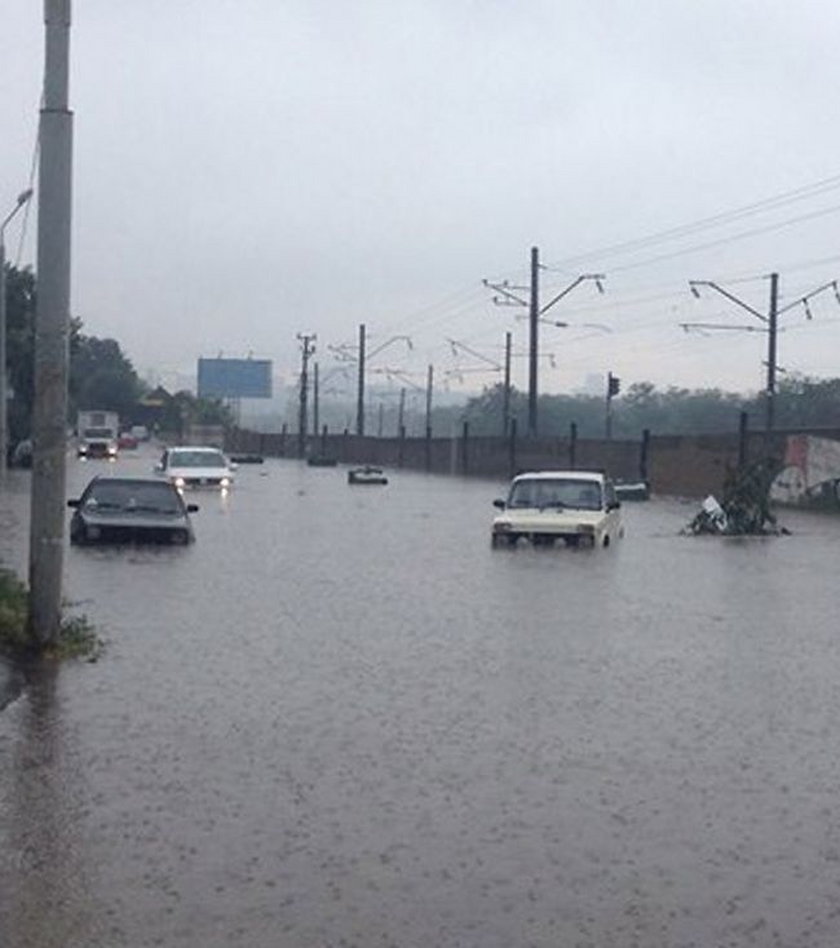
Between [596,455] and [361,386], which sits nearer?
[596,455]

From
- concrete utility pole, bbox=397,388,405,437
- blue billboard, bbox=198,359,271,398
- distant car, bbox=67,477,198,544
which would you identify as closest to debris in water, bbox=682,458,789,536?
distant car, bbox=67,477,198,544

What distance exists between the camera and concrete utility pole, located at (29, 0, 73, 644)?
1772 centimetres

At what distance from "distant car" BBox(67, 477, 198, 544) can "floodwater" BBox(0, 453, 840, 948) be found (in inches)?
268

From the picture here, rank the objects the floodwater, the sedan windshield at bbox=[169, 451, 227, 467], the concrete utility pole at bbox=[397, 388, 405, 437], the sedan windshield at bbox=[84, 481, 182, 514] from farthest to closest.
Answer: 1. the concrete utility pole at bbox=[397, 388, 405, 437]
2. the sedan windshield at bbox=[169, 451, 227, 467]
3. the sedan windshield at bbox=[84, 481, 182, 514]
4. the floodwater

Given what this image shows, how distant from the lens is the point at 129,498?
34.8 metres

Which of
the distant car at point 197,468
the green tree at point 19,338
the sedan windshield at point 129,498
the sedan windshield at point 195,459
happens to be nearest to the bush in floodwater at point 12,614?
the sedan windshield at point 129,498

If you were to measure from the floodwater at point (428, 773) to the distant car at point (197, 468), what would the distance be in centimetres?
3329

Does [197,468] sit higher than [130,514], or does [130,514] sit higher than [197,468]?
[197,468]

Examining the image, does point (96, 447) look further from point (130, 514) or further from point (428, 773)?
point (428, 773)

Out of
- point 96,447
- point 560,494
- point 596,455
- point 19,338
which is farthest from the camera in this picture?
point 96,447

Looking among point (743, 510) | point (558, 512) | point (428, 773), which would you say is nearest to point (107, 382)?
point (743, 510)

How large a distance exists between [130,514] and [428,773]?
21.8 metres

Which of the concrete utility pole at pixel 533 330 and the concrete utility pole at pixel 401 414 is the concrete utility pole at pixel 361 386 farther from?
the concrete utility pole at pixel 533 330

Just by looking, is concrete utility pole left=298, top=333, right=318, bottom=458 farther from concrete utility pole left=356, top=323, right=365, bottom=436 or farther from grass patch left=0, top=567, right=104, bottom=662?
grass patch left=0, top=567, right=104, bottom=662
